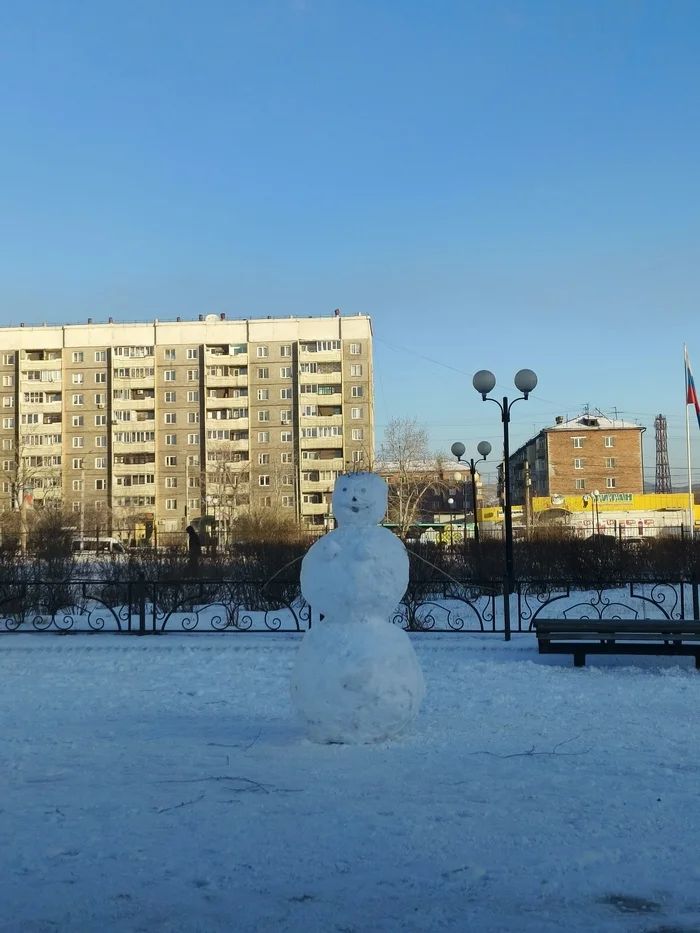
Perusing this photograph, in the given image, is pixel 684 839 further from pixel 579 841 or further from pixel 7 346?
pixel 7 346

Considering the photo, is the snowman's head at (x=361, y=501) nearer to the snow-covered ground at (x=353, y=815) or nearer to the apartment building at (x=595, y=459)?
the snow-covered ground at (x=353, y=815)

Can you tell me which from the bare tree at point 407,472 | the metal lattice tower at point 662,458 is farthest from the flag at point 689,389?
the metal lattice tower at point 662,458

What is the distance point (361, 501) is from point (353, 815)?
227cm

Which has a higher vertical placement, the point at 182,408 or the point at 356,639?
the point at 182,408

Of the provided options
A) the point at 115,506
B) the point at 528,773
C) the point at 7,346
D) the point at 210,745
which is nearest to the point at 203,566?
the point at 210,745

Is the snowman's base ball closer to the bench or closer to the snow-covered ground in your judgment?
the snow-covered ground

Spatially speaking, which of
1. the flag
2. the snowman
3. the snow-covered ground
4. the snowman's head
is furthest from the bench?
the flag

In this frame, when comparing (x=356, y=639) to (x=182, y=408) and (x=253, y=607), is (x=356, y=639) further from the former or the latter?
(x=182, y=408)

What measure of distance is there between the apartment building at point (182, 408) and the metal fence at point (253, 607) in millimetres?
46992

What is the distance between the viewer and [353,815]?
14.4 ft

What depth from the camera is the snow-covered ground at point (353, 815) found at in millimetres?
3354

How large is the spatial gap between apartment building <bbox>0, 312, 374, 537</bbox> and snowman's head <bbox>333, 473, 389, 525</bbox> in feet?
182

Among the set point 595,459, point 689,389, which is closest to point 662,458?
point 595,459

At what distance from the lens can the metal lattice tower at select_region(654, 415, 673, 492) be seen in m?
85.5
